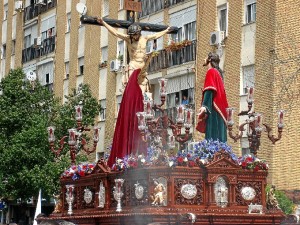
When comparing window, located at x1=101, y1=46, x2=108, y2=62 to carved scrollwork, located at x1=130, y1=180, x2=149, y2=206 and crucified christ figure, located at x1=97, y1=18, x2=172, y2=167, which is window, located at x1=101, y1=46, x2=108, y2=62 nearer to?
crucified christ figure, located at x1=97, y1=18, x2=172, y2=167

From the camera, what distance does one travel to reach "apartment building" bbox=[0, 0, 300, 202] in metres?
31.2

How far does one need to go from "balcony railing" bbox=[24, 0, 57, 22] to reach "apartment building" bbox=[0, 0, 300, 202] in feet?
0.18

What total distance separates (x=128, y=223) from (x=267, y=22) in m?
18.5

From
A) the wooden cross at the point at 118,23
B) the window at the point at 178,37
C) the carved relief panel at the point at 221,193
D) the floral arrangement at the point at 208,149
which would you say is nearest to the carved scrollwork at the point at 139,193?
the floral arrangement at the point at 208,149

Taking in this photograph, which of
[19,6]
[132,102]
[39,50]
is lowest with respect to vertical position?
[132,102]

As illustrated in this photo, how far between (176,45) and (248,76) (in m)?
5.62

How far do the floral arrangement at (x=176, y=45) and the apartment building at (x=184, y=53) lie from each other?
0.28 ft

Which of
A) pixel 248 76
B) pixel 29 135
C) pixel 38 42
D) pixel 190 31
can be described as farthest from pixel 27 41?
pixel 248 76

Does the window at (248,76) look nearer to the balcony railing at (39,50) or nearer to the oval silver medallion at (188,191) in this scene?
the balcony railing at (39,50)

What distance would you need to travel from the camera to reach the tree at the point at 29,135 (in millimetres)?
35531

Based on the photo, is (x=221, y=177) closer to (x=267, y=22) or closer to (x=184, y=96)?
(x=267, y=22)

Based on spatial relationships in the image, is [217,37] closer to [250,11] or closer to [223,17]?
[223,17]

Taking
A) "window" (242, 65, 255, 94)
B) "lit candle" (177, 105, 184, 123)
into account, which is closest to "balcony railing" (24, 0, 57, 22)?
"window" (242, 65, 255, 94)

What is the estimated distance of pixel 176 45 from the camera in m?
38.5
